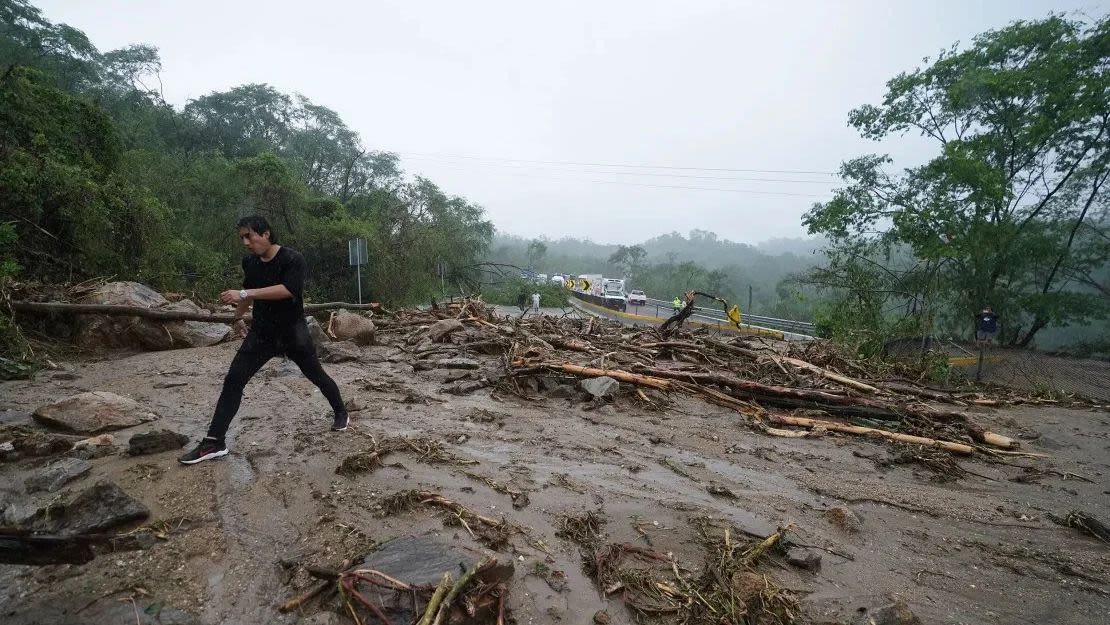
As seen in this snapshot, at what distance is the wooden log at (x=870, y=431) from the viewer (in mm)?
4906

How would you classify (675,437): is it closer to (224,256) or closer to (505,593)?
(505,593)

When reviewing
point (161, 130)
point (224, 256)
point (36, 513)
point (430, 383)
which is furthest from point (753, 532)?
point (161, 130)

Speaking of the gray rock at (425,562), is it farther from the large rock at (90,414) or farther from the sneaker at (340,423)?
the large rock at (90,414)

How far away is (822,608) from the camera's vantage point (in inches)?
93.0

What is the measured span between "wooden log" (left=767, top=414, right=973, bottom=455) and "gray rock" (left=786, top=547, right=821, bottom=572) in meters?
3.03

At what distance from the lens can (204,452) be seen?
3361 millimetres

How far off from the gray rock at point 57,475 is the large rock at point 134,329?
16.3ft

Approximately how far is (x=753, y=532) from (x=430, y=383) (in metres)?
4.61

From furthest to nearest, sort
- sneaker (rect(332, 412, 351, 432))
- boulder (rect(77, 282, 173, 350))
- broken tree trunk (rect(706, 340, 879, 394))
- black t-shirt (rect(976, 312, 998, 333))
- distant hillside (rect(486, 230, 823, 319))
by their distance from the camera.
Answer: distant hillside (rect(486, 230, 823, 319)) → black t-shirt (rect(976, 312, 998, 333)) → boulder (rect(77, 282, 173, 350)) → broken tree trunk (rect(706, 340, 879, 394)) → sneaker (rect(332, 412, 351, 432))

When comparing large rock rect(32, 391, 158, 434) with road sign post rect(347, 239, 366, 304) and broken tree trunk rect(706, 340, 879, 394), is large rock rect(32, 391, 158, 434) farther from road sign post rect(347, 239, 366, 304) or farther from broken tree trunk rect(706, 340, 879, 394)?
road sign post rect(347, 239, 366, 304)

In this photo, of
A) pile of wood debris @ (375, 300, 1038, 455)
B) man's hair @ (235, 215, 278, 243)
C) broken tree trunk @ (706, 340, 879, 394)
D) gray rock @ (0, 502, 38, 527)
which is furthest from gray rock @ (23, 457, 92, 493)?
broken tree trunk @ (706, 340, 879, 394)

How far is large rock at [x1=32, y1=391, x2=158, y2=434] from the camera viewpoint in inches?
152

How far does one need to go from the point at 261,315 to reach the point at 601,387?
3.83 metres

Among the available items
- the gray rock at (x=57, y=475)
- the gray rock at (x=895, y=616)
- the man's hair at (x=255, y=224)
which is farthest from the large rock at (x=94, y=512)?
the gray rock at (x=895, y=616)
